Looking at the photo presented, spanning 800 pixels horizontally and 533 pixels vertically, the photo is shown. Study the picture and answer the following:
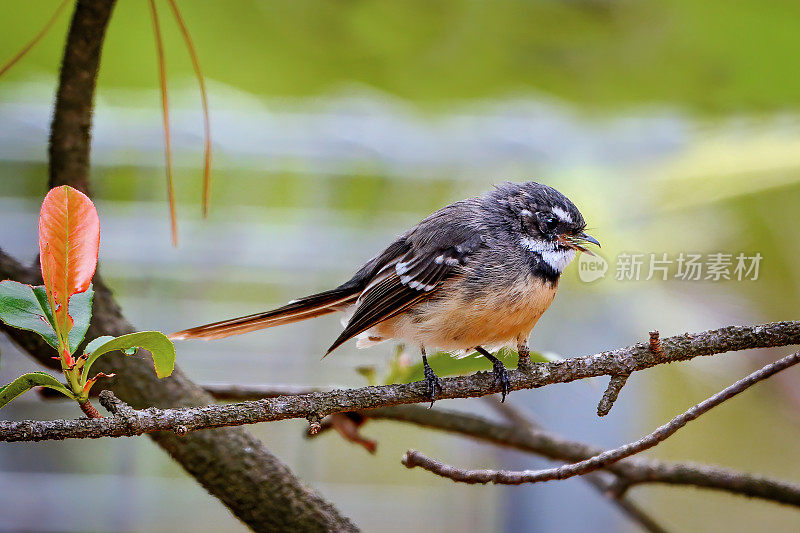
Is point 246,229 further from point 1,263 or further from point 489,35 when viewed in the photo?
point 1,263

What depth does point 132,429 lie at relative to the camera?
0.77m

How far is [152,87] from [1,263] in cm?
141

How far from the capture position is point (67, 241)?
0.73m

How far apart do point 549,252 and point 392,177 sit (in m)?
1.16

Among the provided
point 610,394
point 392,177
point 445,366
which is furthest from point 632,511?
point 392,177

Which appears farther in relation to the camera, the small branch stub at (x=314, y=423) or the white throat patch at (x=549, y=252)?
the white throat patch at (x=549, y=252)

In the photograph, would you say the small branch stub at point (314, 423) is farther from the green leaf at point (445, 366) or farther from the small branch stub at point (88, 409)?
the green leaf at point (445, 366)

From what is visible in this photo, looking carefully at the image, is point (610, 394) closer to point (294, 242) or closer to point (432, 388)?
point (432, 388)

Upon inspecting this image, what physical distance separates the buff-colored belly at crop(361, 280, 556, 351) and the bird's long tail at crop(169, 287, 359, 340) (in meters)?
0.18

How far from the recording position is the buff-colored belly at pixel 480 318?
136 cm

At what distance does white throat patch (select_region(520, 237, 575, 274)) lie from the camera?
57.7 inches

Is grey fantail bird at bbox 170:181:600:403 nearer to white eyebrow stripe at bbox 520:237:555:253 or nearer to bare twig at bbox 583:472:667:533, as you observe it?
white eyebrow stripe at bbox 520:237:555:253

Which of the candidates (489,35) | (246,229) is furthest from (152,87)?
A: (489,35)

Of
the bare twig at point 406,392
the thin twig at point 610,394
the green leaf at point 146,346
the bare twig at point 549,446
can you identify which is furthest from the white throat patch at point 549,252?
the green leaf at point 146,346
